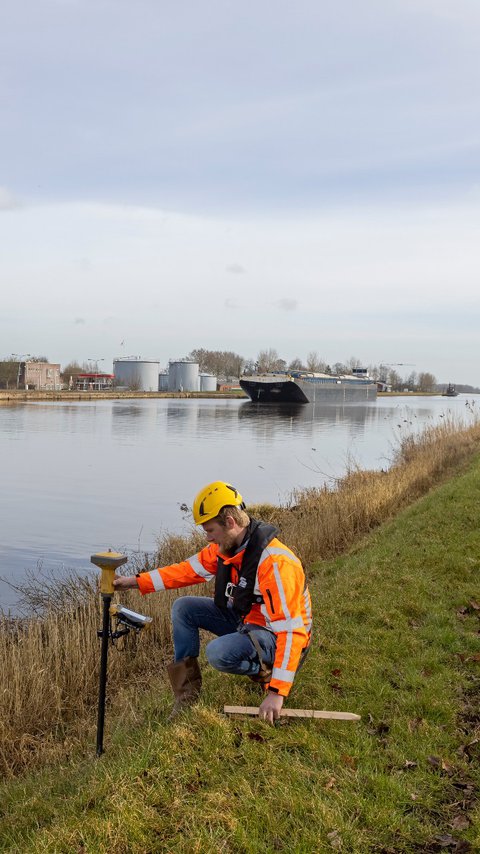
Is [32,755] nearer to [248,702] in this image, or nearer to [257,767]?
[248,702]

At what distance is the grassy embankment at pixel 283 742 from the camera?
10.9 feet

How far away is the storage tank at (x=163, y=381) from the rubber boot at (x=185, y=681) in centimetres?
12948

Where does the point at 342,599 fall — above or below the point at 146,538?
above

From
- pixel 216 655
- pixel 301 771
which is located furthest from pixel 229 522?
pixel 301 771

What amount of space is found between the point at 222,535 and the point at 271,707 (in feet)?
3.35

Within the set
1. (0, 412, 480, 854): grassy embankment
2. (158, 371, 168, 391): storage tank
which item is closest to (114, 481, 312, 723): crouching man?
(0, 412, 480, 854): grassy embankment

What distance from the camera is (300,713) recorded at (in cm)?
420

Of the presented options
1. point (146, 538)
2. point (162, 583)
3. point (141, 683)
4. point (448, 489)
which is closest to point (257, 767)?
point (162, 583)

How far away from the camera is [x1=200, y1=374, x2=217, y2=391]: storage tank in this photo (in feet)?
453

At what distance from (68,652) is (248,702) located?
2754 mm

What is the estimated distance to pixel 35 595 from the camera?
388 inches

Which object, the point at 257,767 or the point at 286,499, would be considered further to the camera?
the point at 286,499

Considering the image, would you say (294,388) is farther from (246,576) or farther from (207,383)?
(246,576)

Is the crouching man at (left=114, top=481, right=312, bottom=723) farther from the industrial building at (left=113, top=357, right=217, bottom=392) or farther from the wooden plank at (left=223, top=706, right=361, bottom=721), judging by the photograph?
the industrial building at (left=113, top=357, right=217, bottom=392)
